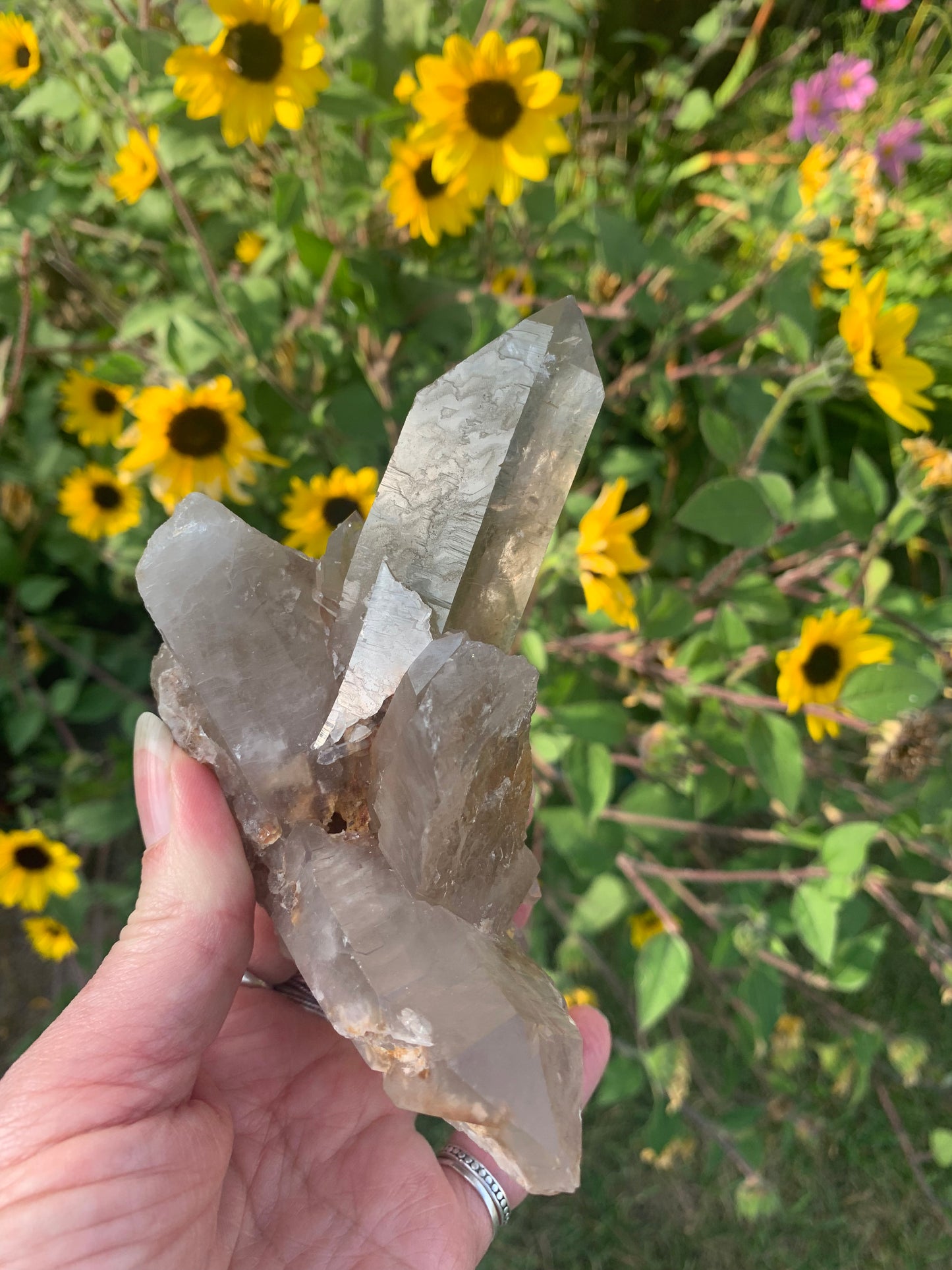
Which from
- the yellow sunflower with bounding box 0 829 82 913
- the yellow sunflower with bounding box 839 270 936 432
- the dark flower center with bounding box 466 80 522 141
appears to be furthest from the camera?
the yellow sunflower with bounding box 0 829 82 913

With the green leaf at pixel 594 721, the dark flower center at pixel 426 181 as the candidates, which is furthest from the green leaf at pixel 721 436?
the dark flower center at pixel 426 181

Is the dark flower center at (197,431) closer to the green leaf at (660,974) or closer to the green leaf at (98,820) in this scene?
the green leaf at (98,820)

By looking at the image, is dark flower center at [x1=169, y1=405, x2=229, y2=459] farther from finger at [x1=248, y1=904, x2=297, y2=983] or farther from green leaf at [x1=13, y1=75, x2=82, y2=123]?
finger at [x1=248, y1=904, x2=297, y2=983]

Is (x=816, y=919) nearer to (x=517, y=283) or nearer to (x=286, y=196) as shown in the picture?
(x=517, y=283)

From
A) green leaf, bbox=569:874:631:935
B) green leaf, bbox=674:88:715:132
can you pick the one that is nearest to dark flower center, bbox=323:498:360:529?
green leaf, bbox=569:874:631:935

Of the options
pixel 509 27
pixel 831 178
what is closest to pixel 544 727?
pixel 831 178

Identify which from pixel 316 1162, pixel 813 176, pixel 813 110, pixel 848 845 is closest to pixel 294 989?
pixel 316 1162
